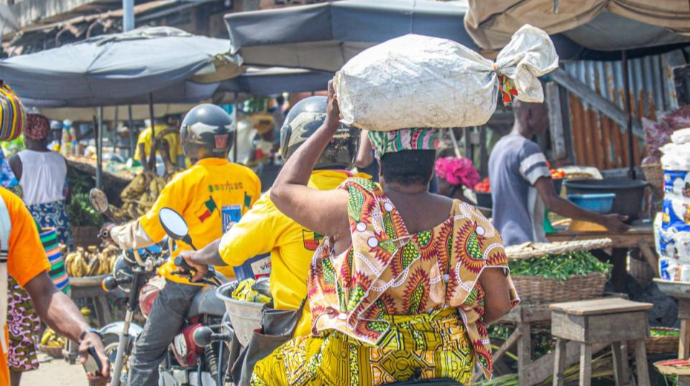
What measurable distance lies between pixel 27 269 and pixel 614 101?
24.7 ft

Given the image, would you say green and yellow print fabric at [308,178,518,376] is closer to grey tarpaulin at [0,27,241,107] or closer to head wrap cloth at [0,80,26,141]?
head wrap cloth at [0,80,26,141]

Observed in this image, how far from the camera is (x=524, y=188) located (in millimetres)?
6332

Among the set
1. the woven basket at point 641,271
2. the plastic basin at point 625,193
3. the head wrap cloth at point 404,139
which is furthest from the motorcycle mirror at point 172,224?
the woven basket at point 641,271

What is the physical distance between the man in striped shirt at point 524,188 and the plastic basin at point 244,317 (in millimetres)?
2866

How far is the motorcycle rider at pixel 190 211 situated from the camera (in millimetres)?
5277

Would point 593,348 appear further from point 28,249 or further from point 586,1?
point 28,249

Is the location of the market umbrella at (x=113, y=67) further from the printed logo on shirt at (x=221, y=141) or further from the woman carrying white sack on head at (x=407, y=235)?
the woman carrying white sack on head at (x=407, y=235)

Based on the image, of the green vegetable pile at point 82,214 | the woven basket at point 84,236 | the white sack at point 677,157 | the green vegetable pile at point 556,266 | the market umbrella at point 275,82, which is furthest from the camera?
the market umbrella at point 275,82

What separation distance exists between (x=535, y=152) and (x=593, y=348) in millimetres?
1403

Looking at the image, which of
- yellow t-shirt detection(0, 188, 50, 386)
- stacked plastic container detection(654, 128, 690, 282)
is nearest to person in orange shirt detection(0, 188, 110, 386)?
yellow t-shirt detection(0, 188, 50, 386)

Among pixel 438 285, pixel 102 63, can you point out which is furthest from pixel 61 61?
pixel 438 285

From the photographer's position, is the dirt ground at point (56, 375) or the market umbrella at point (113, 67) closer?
the dirt ground at point (56, 375)

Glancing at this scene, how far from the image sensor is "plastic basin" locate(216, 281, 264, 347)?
3.81m

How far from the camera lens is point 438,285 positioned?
2887mm
